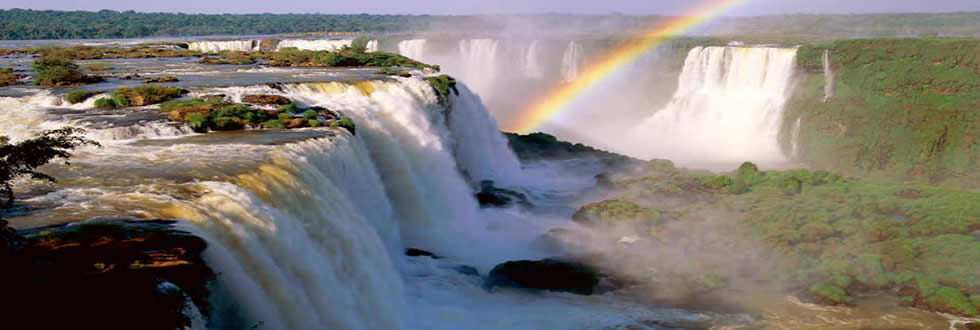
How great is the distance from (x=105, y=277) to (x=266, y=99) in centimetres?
1328

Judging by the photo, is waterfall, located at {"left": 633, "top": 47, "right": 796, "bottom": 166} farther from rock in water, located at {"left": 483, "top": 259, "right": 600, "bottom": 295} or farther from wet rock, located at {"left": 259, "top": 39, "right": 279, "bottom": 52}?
wet rock, located at {"left": 259, "top": 39, "right": 279, "bottom": 52}

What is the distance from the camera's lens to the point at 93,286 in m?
6.64

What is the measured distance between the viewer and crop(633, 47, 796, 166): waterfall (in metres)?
37.5

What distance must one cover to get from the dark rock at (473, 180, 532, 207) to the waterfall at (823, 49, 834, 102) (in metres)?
21.7

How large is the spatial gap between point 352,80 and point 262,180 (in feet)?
45.3

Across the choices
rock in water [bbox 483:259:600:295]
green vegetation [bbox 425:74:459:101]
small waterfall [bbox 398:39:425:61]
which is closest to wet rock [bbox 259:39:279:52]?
small waterfall [bbox 398:39:425:61]

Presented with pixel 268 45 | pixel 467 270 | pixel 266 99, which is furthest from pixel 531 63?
pixel 467 270

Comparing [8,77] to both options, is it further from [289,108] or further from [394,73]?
[394,73]

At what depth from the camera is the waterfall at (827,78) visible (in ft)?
120

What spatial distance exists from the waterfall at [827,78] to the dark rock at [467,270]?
1109 inches

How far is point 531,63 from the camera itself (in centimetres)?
5447

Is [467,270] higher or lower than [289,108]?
lower

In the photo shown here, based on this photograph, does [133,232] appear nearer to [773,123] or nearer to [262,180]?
[262,180]

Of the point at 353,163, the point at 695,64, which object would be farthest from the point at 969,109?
the point at 353,163
